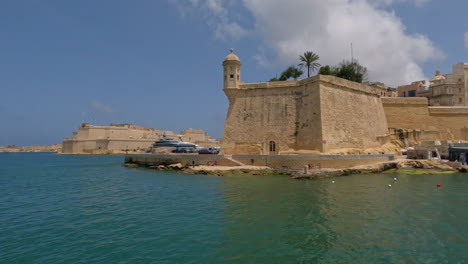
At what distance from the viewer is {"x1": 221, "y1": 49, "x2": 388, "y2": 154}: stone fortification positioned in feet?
67.4

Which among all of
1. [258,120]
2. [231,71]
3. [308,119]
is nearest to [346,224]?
[308,119]

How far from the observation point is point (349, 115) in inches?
869

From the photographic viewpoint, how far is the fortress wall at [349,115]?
20.5 m

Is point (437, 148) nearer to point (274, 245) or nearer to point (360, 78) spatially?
point (360, 78)

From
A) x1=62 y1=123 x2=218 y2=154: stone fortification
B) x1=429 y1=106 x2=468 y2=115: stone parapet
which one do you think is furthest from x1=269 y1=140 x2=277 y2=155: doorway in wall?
x1=62 y1=123 x2=218 y2=154: stone fortification

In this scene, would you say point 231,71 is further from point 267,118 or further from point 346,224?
point 346,224

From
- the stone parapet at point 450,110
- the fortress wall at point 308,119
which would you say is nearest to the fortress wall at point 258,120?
the fortress wall at point 308,119

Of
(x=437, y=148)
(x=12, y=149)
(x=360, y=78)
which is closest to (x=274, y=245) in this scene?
(x=437, y=148)

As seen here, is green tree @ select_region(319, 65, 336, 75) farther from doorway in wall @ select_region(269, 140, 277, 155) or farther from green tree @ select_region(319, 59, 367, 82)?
doorway in wall @ select_region(269, 140, 277, 155)

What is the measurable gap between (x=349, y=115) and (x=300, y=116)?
160 inches

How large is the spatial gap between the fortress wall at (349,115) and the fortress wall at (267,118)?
3.66 feet

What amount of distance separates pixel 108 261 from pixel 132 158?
77.1 ft

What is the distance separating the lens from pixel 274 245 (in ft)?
21.5

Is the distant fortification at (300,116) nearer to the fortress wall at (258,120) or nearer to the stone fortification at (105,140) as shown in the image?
the fortress wall at (258,120)
